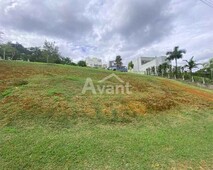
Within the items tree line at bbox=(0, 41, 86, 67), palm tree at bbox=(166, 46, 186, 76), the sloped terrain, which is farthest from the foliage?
the sloped terrain

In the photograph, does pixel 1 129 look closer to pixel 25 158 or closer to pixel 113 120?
pixel 25 158

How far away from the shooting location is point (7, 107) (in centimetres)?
650

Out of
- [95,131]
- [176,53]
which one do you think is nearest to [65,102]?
[95,131]

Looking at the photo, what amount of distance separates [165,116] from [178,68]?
26.4 meters

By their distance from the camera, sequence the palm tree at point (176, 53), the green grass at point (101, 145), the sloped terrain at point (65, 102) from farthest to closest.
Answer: the palm tree at point (176, 53) < the sloped terrain at point (65, 102) < the green grass at point (101, 145)

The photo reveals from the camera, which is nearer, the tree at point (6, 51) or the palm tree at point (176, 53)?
the palm tree at point (176, 53)

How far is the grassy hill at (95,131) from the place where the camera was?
13.6 feet

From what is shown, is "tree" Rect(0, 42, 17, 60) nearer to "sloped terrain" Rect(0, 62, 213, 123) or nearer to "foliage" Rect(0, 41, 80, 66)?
"foliage" Rect(0, 41, 80, 66)

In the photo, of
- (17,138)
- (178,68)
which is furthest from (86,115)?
(178,68)

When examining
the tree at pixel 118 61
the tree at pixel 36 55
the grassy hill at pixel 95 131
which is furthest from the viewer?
the tree at pixel 118 61

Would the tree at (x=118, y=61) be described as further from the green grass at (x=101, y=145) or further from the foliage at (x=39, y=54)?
the green grass at (x=101, y=145)

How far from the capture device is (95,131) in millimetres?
5539

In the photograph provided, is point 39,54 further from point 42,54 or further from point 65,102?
point 65,102

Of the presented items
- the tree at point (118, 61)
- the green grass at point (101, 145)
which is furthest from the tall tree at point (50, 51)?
the green grass at point (101, 145)
